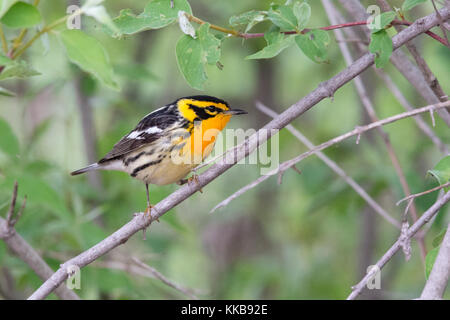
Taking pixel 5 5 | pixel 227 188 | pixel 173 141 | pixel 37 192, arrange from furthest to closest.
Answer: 1. pixel 227 188
2. pixel 173 141
3. pixel 37 192
4. pixel 5 5

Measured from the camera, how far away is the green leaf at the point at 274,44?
7.54 ft

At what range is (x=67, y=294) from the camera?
3209mm

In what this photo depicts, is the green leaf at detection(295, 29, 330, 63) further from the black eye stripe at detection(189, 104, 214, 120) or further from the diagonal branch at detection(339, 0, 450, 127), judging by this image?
the black eye stripe at detection(189, 104, 214, 120)

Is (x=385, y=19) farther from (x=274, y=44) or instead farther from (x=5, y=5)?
(x=5, y=5)

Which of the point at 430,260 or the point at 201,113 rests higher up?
the point at 201,113

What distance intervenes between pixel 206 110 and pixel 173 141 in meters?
0.33

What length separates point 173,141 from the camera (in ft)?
13.0

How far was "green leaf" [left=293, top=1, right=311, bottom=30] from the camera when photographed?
235cm

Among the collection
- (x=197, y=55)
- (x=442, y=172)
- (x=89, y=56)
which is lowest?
(x=442, y=172)

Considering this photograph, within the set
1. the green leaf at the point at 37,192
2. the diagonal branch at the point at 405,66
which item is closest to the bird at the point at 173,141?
the green leaf at the point at 37,192

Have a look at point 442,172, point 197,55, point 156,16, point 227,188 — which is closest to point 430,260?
point 442,172

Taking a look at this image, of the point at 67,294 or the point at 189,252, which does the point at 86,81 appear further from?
the point at 189,252
